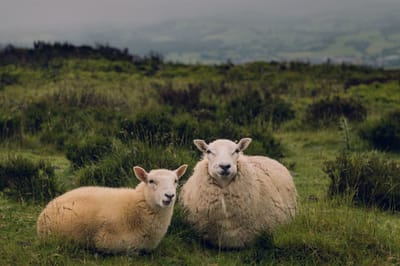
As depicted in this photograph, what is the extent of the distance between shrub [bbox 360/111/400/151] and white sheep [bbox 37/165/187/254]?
8.26 meters

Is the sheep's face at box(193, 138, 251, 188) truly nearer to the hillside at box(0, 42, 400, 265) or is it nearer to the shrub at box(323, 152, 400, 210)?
the hillside at box(0, 42, 400, 265)

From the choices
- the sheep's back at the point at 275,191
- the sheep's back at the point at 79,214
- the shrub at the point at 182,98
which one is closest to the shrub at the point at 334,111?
the shrub at the point at 182,98

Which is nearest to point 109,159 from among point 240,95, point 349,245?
point 349,245

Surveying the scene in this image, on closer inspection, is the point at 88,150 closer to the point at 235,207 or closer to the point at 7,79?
the point at 235,207

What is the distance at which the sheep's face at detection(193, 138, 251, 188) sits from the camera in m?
6.32

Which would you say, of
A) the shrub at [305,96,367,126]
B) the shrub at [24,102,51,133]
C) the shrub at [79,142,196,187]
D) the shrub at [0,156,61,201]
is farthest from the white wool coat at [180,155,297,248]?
the shrub at [305,96,367,126]

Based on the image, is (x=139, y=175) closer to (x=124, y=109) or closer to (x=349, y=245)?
(x=349, y=245)

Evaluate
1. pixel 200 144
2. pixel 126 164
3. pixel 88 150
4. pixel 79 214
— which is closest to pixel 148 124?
pixel 88 150

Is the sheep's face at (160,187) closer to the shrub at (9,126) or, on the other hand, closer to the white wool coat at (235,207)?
the white wool coat at (235,207)

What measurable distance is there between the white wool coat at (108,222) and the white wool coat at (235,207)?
0.60 metres

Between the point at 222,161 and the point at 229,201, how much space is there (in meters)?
0.55

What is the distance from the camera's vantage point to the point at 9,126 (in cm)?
1327

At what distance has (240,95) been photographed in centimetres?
1780

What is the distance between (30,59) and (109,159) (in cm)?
2045
